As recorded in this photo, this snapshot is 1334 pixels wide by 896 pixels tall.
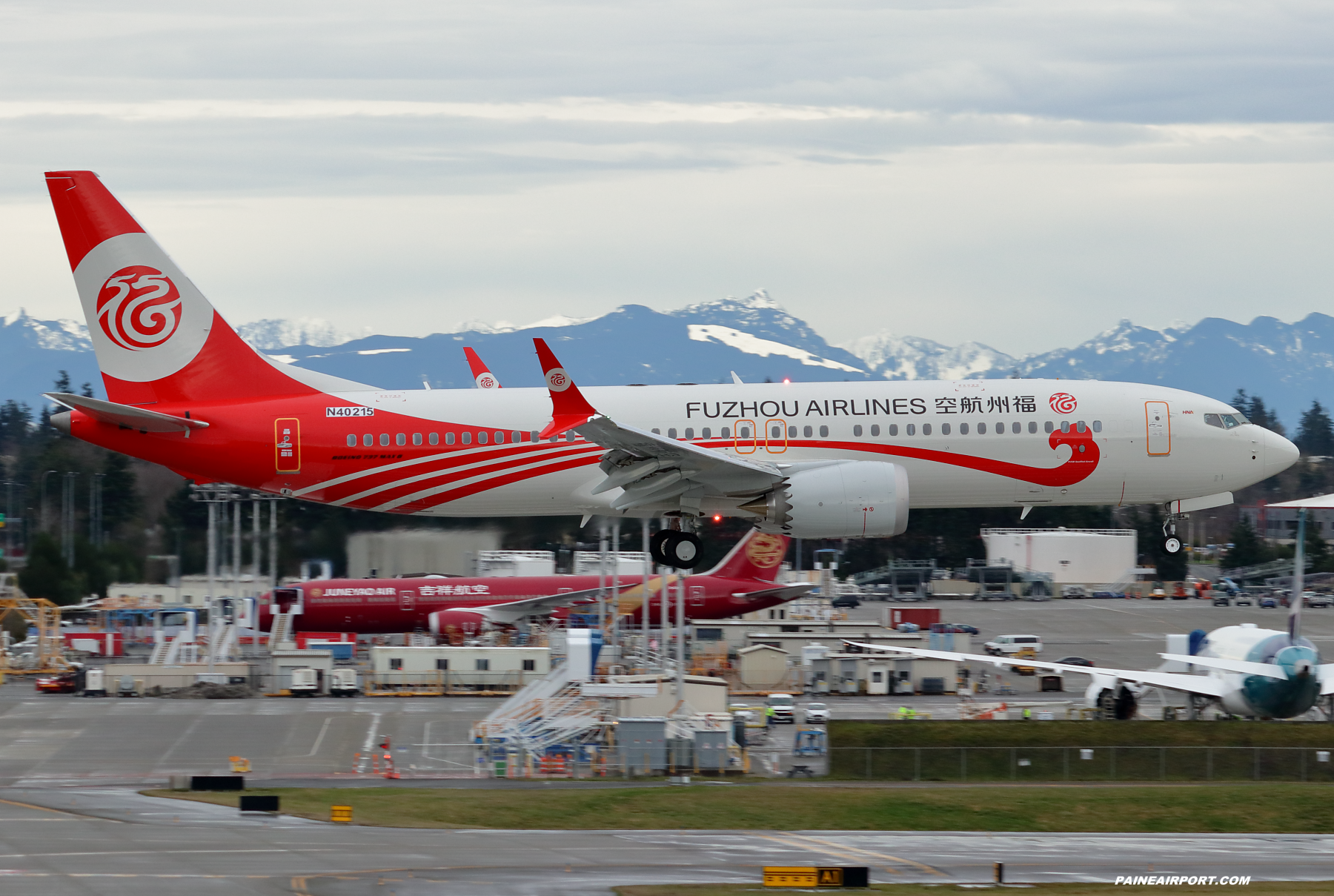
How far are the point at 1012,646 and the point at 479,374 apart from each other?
33568 mm

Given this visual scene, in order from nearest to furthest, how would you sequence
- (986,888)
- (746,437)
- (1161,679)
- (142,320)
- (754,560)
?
1. (986,888)
2. (746,437)
3. (142,320)
4. (1161,679)
5. (754,560)

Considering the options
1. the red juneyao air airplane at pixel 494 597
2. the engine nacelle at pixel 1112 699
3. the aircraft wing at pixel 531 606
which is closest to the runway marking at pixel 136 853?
the engine nacelle at pixel 1112 699

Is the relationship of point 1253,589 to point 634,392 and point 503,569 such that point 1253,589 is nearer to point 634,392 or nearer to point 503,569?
point 503,569

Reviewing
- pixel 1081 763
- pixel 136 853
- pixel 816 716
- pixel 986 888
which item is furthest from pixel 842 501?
pixel 136 853

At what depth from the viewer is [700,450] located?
1556 inches

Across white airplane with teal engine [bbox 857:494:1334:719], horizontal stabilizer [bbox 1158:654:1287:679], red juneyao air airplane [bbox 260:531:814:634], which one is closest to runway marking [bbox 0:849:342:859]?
white airplane with teal engine [bbox 857:494:1334:719]

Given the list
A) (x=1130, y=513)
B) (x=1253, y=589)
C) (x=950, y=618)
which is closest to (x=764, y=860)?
(x=950, y=618)

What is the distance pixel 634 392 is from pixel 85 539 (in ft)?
144

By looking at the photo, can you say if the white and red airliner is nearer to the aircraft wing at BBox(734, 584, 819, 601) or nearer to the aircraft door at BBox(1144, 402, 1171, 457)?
the aircraft door at BBox(1144, 402, 1171, 457)

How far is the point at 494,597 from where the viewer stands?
70688 millimetres

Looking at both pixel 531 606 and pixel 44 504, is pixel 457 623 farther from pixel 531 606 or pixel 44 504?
pixel 44 504

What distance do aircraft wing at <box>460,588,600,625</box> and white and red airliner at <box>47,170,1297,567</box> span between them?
1053 inches

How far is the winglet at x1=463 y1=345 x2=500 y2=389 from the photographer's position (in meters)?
47.7

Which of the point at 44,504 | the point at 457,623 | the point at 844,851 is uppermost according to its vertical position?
the point at 44,504
